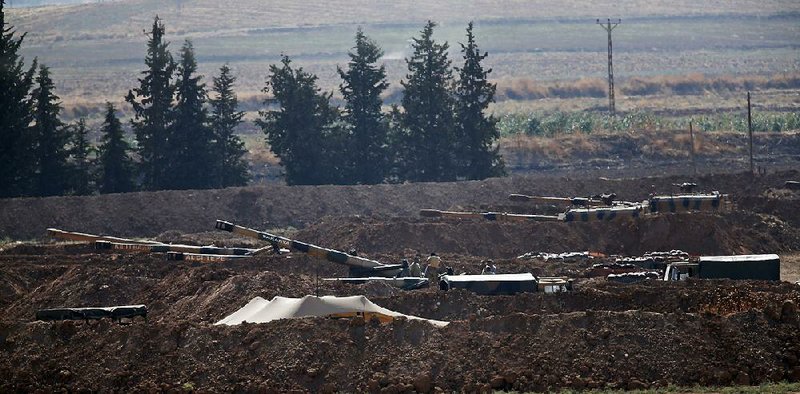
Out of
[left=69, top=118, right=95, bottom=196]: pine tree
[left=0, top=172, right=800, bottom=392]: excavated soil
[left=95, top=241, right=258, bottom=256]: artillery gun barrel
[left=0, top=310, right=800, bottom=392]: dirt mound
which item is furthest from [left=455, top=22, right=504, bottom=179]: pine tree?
[left=0, top=310, right=800, bottom=392]: dirt mound

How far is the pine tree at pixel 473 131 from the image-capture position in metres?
82.3

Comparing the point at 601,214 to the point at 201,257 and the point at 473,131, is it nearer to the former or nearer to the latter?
the point at 201,257

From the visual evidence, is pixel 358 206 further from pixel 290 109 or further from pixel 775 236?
pixel 775 236

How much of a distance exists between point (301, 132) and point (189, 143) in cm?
492

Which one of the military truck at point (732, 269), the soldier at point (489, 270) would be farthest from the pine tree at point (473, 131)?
the military truck at point (732, 269)

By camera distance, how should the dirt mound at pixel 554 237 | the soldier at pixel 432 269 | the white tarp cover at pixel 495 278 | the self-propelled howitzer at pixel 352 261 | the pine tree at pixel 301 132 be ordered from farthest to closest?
the pine tree at pixel 301 132 → the dirt mound at pixel 554 237 → the self-propelled howitzer at pixel 352 261 → the soldier at pixel 432 269 → the white tarp cover at pixel 495 278

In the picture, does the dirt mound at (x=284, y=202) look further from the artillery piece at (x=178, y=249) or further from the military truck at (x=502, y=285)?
the military truck at (x=502, y=285)

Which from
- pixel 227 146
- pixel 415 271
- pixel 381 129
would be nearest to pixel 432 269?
pixel 415 271

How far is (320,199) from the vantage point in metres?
73.7

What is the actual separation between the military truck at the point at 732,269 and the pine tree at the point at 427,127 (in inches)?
1424

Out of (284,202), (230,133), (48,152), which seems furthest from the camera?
(230,133)

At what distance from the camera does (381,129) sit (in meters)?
82.7

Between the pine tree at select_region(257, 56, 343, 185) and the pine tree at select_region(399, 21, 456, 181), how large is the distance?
3.45 metres

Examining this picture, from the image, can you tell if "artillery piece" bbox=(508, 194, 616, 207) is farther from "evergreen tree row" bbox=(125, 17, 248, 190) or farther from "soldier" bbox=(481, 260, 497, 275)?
"soldier" bbox=(481, 260, 497, 275)
